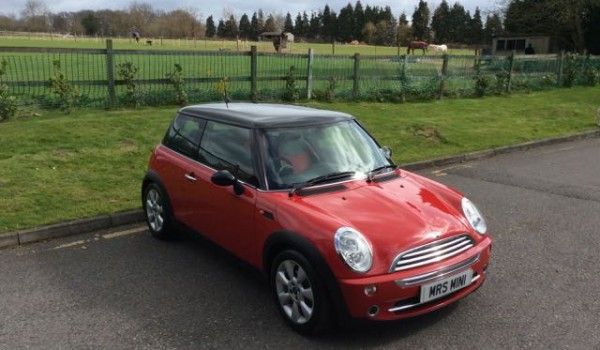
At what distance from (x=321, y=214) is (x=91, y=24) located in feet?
407

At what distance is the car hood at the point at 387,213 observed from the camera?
3.38 m

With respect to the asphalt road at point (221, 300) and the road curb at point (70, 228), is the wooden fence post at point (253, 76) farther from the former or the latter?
the asphalt road at point (221, 300)

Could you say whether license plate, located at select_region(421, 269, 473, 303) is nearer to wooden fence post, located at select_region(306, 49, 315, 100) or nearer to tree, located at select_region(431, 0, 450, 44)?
wooden fence post, located at select_region(306, 49, 315, 100)

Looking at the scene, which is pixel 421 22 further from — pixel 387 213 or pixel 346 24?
pixel 387 213

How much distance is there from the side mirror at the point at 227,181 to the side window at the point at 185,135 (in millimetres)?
943

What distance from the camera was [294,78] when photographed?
44.3 ft

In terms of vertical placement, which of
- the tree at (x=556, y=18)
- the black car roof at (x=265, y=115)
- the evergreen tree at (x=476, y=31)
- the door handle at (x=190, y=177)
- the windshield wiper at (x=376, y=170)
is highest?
the evergreen tree at (x=476, y=31)

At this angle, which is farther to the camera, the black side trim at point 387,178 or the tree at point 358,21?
the tree at point 358,21

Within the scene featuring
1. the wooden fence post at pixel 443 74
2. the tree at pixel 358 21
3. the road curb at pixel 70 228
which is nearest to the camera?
the road curb at pixel 70 228

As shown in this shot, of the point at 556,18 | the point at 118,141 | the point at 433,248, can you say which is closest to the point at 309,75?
the point at 118,141

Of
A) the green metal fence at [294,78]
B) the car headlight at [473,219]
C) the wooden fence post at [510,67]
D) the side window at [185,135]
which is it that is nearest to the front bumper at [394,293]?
the car headlight at [473,219]

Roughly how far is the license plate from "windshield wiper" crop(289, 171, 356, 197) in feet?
3.75

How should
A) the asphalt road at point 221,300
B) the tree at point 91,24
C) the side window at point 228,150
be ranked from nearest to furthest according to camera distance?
the asphalt road at point 221,300 < the side window at point 228,150 < the tree at point 91,24

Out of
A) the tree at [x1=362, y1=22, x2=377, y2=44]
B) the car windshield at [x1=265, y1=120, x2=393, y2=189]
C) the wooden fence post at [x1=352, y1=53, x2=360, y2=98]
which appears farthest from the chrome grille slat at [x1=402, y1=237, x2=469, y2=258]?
the tree at [x1=362, y1=22, x2=377, y2=44]
